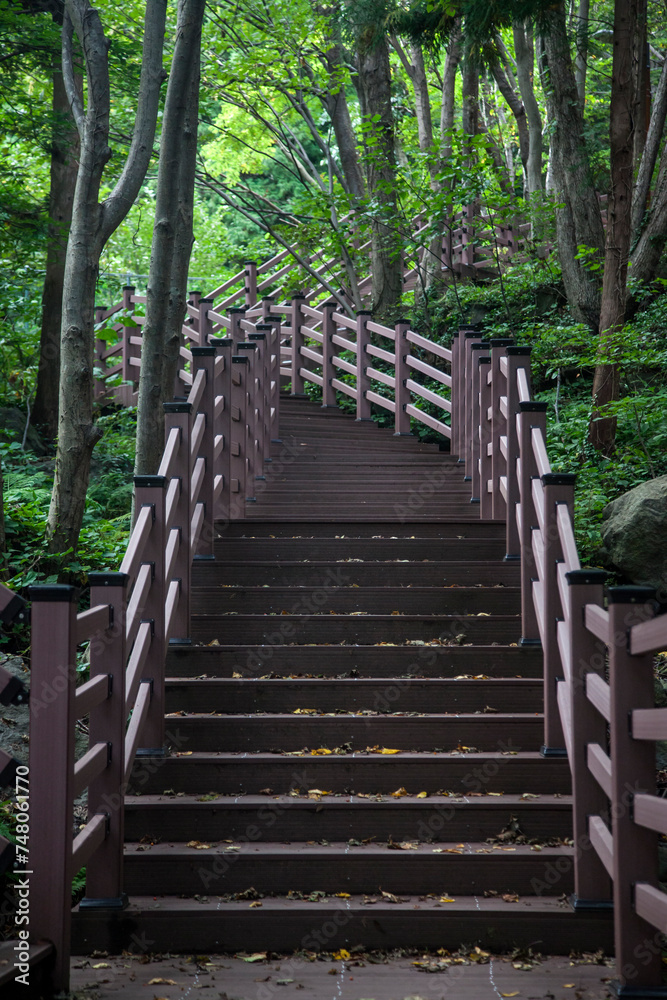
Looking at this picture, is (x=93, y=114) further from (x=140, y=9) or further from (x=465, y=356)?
(x=140, y=9)

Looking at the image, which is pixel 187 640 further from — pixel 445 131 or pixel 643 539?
pixel 445 131

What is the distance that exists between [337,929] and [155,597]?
1822mm

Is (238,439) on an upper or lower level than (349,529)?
upper

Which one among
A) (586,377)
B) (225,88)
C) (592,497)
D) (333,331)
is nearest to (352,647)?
(592,497)

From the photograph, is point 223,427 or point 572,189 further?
point 572,189

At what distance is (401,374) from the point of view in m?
9.99

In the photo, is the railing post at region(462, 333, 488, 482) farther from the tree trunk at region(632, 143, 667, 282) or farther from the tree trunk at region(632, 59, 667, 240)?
the tree trunk at region(632, 59, 667, 240)

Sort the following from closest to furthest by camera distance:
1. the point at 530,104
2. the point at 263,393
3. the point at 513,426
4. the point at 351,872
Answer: the point at 351,872 → the point at 513,426 → the point at 263,393 → the point at 530,104

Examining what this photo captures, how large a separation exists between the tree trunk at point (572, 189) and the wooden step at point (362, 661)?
24.2 ft

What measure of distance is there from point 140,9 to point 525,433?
422 inches

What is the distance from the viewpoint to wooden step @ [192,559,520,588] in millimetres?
6016

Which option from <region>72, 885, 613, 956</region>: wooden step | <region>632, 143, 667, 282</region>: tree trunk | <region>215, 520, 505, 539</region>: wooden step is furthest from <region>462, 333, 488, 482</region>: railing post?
<region>72, 885, 613, 956</region>: wooden step

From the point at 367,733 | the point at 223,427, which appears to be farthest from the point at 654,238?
the point at 367,733

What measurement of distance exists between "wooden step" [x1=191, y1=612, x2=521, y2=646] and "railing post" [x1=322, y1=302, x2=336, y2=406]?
6823 millimetres
